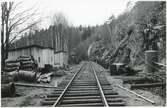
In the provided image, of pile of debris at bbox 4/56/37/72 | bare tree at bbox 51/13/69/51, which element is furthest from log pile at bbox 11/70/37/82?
bare tree at bbox 51/13/69/51

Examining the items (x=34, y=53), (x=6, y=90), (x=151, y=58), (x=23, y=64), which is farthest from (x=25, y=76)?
(x=151, y=58)

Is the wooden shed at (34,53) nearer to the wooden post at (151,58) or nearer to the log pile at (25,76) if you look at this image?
the log pile at (25,76)

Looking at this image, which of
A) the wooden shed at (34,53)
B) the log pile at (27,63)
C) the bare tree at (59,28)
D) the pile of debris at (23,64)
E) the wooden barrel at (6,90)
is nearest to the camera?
the wooden barrel at (6,90)

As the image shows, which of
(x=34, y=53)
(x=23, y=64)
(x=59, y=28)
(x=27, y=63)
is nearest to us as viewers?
(x=23, y=64)

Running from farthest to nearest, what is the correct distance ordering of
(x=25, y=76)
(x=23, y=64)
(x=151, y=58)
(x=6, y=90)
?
1. (x=23, y=64)
2. (x=151, y=58)
3. (x=25, y=76)
4. (x=6, y=90)

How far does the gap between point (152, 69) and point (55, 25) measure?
3214cm

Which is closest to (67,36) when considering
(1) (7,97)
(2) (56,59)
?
(2) (56,59)

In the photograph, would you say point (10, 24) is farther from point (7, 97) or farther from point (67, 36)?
point (67, 36)

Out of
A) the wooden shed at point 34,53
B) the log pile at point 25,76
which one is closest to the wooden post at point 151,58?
the log pile at point 25,76

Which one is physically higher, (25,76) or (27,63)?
(27,63)

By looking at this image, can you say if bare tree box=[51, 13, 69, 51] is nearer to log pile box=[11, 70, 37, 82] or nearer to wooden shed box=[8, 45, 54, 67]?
wooden shed box=[8, 45, 54, 67]

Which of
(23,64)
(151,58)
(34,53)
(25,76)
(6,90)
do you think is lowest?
(6,90)

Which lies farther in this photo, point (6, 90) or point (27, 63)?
point (27, 63)

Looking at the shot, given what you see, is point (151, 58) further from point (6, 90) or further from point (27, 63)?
point (27, 63)
